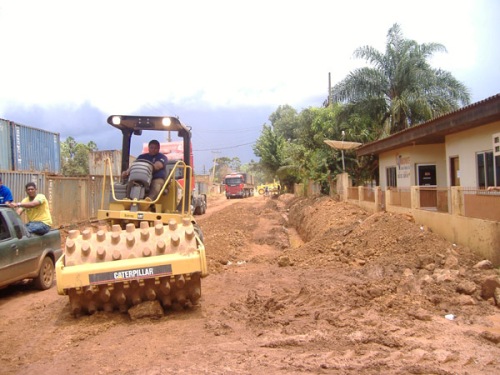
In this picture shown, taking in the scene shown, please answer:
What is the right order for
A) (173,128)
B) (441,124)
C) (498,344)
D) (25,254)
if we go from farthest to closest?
(441,124) < (25,254) < (173,128) < (498,344)

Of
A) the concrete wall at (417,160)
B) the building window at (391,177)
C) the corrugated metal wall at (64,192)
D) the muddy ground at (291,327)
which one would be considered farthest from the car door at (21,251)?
the building window at (391,177)

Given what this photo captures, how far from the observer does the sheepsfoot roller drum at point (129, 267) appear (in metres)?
5.09

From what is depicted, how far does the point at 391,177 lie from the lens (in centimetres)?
2089

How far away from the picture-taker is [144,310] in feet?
17.8

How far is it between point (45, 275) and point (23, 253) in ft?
3.02

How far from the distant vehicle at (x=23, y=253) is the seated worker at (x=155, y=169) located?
231 cm

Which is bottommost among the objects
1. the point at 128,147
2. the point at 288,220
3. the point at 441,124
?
the point at 288,220

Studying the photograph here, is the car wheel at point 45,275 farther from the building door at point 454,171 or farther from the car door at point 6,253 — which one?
Answer: the building door at point 454,171

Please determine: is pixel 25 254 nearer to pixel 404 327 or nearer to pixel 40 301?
pixel 40 301

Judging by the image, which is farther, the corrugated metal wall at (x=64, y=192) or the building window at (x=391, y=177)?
the building window at (x=391, y=177)

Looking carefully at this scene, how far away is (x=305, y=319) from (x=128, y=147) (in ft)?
12.1

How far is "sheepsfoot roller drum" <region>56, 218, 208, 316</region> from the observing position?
5086mm

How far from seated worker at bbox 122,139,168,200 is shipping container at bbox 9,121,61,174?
34.1 ft

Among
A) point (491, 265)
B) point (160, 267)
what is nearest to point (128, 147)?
point (160, 267)
